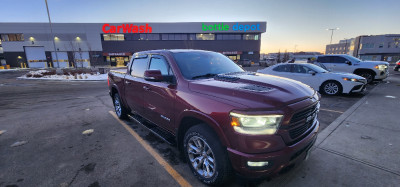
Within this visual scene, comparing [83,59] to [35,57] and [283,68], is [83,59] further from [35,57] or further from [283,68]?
[283,68]

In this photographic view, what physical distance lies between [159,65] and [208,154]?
187cm

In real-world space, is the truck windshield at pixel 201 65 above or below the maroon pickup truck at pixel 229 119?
above

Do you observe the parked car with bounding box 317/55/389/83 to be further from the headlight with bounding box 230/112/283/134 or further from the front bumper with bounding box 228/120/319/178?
the headlight with bounding box 230/112/283/134

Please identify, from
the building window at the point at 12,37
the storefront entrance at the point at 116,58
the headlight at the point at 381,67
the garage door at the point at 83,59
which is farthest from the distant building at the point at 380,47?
the building window at the point at 12,37

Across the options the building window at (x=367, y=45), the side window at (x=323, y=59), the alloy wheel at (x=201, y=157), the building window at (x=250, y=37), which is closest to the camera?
the alloy wheel at (x=201, y=157)

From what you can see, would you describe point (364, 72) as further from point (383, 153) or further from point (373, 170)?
point (373, 170)

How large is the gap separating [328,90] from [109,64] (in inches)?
1878

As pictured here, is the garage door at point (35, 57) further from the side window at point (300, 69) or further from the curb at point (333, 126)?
the curb at point (333, 126)

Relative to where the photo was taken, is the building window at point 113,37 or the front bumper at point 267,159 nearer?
the front bumper at point 267,159

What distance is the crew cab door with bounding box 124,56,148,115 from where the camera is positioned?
3.70 meters

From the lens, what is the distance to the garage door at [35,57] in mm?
43125

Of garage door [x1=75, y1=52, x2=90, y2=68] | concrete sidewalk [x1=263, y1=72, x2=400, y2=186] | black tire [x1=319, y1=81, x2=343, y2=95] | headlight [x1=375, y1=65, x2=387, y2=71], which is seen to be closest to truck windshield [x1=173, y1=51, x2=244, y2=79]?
concrete sidewalk [x1=263, y1=72, x2=400, y2=186]

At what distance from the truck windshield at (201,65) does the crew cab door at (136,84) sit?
103 cm

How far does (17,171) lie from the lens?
2.78 meters
